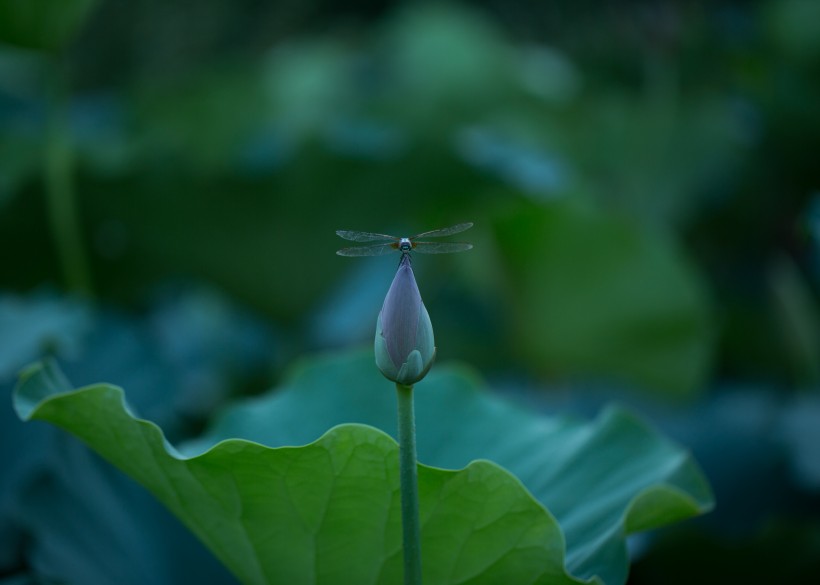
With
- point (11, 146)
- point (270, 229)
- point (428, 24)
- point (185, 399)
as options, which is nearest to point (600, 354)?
point (270, 229)

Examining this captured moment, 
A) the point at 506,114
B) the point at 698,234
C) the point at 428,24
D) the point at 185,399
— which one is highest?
the point at 428,24

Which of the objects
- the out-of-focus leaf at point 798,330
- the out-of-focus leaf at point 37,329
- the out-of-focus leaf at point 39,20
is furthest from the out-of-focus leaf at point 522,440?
the out-of-focus leaf at point 798,330

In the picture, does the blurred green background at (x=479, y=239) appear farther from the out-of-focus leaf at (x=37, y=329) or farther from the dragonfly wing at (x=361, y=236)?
the dragonfly wing at (x=361, y=236)

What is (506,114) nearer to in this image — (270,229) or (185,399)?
(270,229)

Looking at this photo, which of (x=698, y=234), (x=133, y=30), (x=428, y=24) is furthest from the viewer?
(x=133, y=30)

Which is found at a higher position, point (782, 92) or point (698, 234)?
point (782, 92)

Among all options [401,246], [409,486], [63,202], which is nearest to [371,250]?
[401,246]

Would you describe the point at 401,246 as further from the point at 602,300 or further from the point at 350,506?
the point at 602,300

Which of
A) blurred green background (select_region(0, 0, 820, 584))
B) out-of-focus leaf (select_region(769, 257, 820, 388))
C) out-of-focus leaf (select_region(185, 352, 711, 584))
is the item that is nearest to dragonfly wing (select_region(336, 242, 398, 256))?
out-of-focus leaf (select_region(185, 352, 711, 584))
